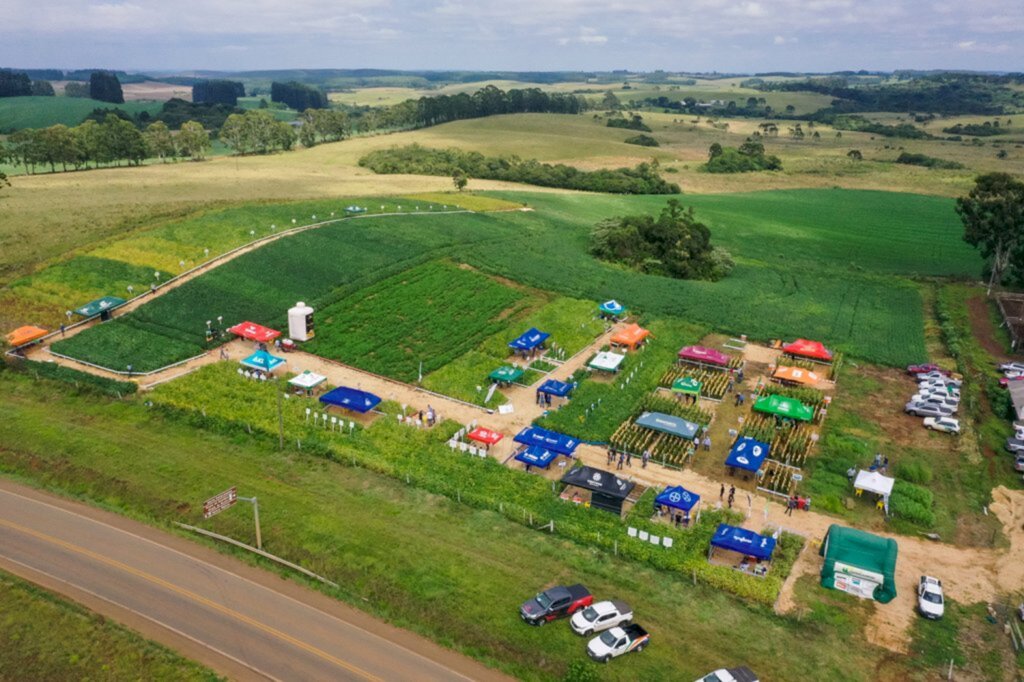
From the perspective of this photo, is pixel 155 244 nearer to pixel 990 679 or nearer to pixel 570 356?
pixel 570 356

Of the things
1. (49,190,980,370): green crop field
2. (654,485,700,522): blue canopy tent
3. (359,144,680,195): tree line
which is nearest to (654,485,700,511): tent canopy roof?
(654,485,700,522): blue canopy tent

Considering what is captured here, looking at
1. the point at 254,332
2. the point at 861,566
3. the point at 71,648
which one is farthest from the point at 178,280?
the point at 861,566

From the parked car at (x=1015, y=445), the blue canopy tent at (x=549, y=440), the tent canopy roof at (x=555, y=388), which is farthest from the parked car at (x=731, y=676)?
the parked car at (x=1015, y=445)

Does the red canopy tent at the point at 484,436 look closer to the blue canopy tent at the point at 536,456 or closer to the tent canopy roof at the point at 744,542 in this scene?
the blue canopy tent at the point at 536,456

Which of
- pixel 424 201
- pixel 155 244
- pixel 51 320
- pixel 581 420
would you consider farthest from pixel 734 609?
pixel 424 201

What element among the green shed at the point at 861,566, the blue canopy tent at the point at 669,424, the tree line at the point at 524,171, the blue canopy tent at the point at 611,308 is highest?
the tree line at the point at 524,171

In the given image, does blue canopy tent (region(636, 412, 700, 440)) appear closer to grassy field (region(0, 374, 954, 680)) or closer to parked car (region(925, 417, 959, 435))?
grassy field (region(0, 374, 954, 680))
